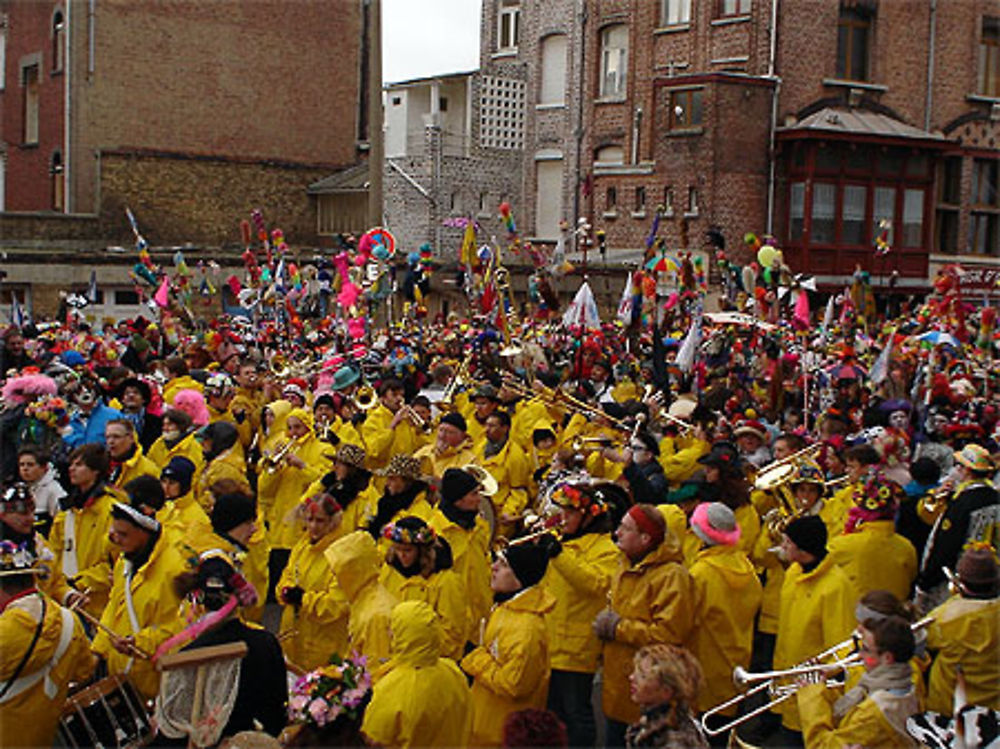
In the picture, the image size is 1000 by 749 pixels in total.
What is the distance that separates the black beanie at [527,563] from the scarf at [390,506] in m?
1.61

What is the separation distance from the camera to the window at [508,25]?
35.6m

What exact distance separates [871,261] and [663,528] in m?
25.7

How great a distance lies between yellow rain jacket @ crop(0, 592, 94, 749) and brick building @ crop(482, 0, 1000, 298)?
25597 millimetres

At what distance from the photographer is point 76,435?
9773 mm

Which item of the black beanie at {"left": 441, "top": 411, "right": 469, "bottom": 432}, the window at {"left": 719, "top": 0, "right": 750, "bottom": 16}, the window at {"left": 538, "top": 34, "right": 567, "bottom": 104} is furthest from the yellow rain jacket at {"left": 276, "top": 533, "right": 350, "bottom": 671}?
the window at {"left": 538, "top": 34, "right": 567, "bottom": 104}

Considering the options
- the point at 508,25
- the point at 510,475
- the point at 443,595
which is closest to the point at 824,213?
the point at 508,25

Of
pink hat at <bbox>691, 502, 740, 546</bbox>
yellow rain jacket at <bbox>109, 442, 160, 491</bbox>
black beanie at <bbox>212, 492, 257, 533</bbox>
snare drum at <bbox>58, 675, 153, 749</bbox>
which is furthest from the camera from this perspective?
yellow rain jacket at <bbox>109, 442, 160, 491</bbox>

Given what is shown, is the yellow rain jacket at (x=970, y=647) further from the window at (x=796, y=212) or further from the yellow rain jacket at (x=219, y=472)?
the window at (x=796, y=212)

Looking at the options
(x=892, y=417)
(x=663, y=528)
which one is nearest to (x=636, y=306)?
(x=892, y=417)

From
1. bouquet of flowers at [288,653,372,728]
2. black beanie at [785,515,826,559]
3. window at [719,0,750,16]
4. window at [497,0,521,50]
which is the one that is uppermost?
window at [497,0,521,50]

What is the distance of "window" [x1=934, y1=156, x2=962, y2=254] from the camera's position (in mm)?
31578

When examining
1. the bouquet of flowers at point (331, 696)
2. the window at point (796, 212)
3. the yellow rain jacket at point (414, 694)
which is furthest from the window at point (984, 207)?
the bouquet of flowers at point (331, 696)

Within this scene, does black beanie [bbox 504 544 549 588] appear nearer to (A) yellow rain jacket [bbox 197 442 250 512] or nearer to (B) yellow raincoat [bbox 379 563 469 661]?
(B) yellow raincoat [bbox 379 563 469 661]

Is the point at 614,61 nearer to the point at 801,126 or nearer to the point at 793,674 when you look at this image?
the point at 801,126
